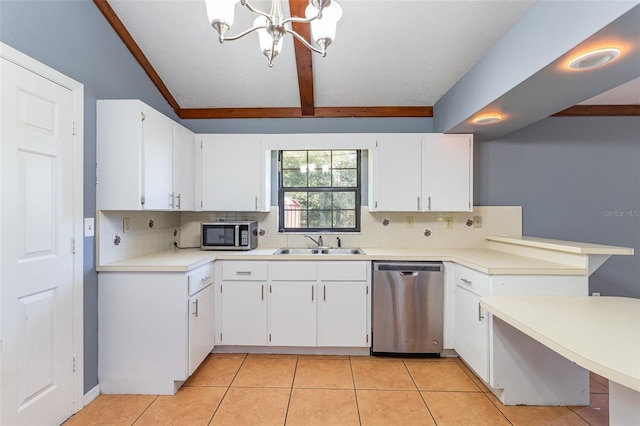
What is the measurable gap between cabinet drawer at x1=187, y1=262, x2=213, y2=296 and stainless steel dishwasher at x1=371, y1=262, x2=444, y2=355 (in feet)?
4.74

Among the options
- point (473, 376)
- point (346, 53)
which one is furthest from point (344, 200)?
point (473, 376)

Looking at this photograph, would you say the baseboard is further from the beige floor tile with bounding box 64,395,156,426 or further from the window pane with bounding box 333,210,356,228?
the window pane with bounding box 333,210,356,228

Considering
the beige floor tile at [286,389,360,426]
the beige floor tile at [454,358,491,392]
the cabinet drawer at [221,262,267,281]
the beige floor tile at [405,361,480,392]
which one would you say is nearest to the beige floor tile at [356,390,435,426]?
the beige floor tile at [286,389,360,426]

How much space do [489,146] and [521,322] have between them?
2.46 m

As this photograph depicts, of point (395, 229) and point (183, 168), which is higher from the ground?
point (183, 168)

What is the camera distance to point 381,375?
240 centimetres

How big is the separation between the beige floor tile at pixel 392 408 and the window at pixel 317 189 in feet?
5.59

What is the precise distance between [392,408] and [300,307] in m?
1.04

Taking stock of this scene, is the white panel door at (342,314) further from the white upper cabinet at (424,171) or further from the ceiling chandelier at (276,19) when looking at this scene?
the ceiling chandelier at (276,19)

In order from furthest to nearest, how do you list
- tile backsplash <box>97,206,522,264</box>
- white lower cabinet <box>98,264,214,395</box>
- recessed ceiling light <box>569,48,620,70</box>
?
tile backsplash <box>97,206,522,264</box> → white lower cabinet <box>98,264,214,395</box> → recessed ceiling light <box>569,48,620,70</box>

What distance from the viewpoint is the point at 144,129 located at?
220 cm

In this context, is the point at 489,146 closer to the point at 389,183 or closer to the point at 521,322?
the point at 389,183

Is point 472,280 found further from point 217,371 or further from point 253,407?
point 217,371

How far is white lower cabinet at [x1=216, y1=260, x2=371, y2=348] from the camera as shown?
2.67 m
